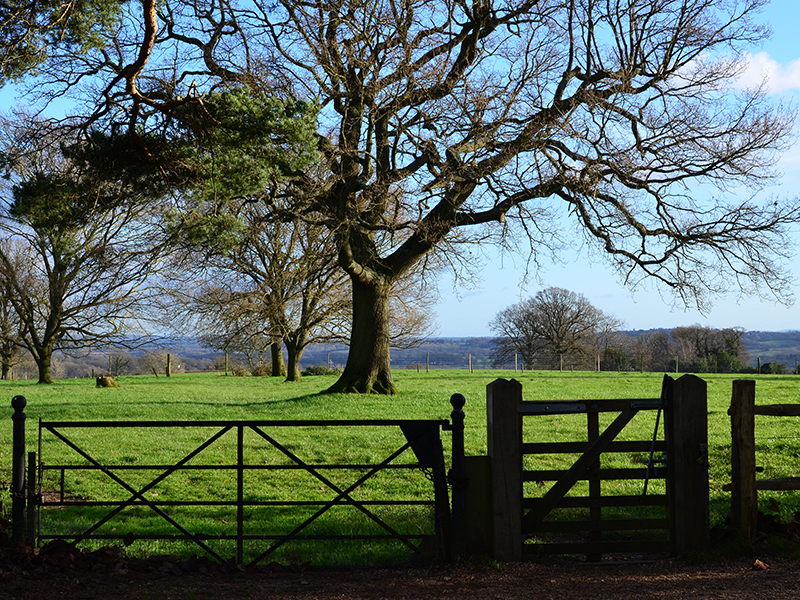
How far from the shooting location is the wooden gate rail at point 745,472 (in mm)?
6133

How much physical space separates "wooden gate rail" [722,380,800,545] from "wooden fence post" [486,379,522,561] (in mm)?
1975

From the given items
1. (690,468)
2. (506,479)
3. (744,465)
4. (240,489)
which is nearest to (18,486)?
(240,489)

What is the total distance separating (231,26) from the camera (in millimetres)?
17172

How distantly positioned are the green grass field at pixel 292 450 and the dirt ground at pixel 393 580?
55 centimetres

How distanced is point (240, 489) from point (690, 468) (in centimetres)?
393

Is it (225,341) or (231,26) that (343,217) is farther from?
(225,341)

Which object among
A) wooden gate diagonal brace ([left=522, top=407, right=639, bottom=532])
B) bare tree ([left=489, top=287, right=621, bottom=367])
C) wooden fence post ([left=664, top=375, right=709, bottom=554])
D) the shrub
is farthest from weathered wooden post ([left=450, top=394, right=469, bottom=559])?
bare tree ([left=489, top=287, right=621, bottom=367])

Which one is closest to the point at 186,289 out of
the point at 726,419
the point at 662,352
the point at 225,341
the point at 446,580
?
the point at 225,341

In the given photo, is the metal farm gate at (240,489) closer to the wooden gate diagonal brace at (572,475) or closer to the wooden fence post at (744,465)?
the wooden gate diagonal brace at (572,475)

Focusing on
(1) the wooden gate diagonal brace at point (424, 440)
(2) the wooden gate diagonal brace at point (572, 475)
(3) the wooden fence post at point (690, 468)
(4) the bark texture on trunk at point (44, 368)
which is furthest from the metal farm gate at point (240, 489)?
(4) the bark texture on trunk at point (44, 368)

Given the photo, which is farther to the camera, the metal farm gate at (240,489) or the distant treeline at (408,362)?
the distant treeline at (408,362)

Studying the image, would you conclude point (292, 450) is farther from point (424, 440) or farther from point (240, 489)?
point (424, 440)

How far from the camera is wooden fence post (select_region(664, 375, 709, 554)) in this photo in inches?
235

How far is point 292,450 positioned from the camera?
11914 millimetres
